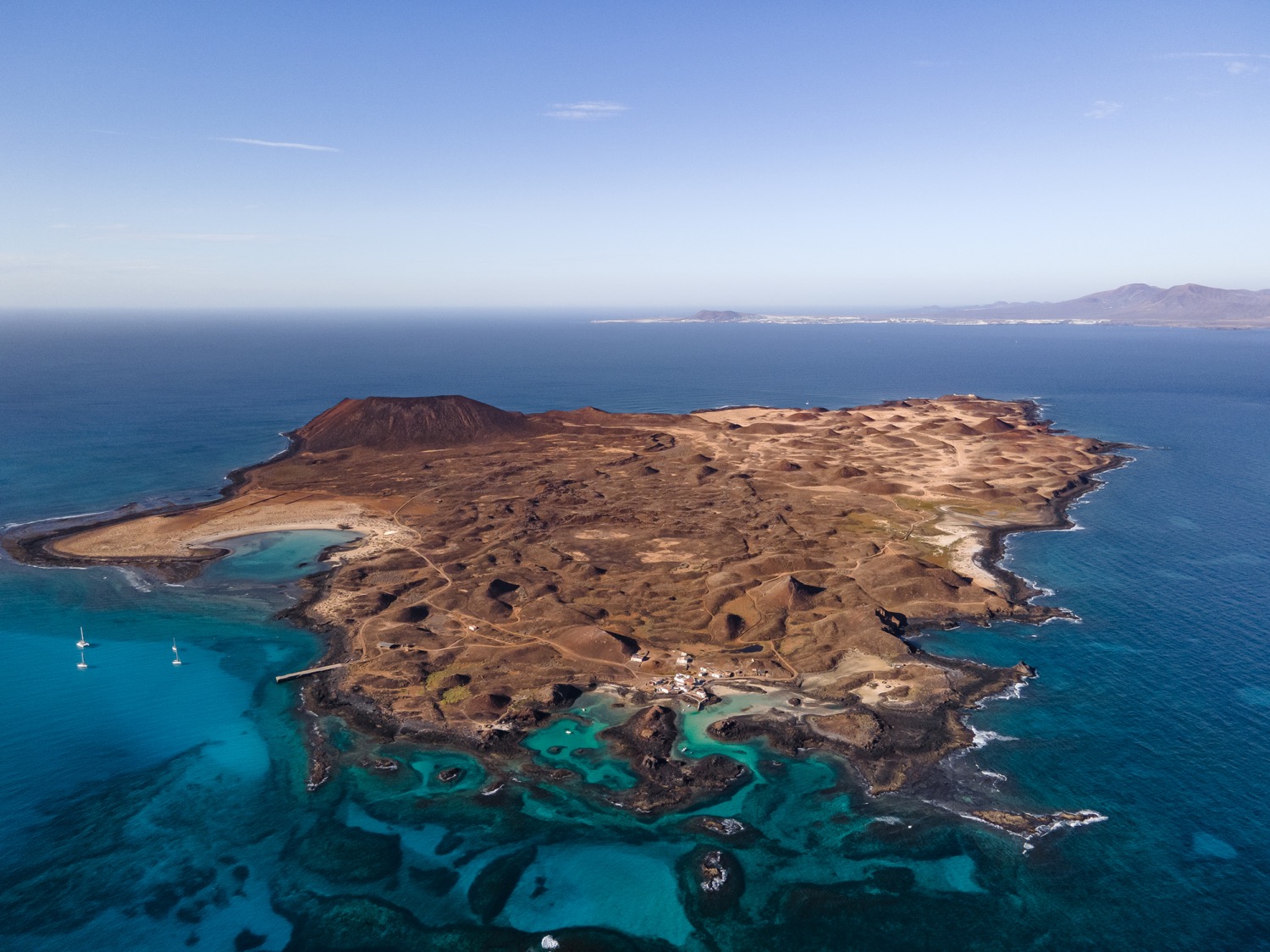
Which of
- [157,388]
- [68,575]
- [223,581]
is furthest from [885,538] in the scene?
[157,388]

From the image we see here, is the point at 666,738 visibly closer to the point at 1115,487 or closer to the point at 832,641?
the point at 832,641

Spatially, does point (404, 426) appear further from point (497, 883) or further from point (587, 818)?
point (497, 883)

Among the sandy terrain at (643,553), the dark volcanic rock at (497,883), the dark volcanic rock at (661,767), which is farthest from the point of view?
the sandy terrain at (643,553)

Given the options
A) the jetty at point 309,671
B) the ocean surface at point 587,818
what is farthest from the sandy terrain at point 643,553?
the ocean surface at point 587,818

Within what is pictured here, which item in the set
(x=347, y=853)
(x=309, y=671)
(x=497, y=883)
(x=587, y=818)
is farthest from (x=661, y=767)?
(x=309, y=671)

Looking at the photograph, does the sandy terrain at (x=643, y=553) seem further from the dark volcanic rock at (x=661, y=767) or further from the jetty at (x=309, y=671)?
the dark volcanic rock at (x=661, y=767)

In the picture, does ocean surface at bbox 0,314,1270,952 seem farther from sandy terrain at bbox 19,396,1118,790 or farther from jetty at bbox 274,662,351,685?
sandy terrain at bbox 19,396,1118,790
